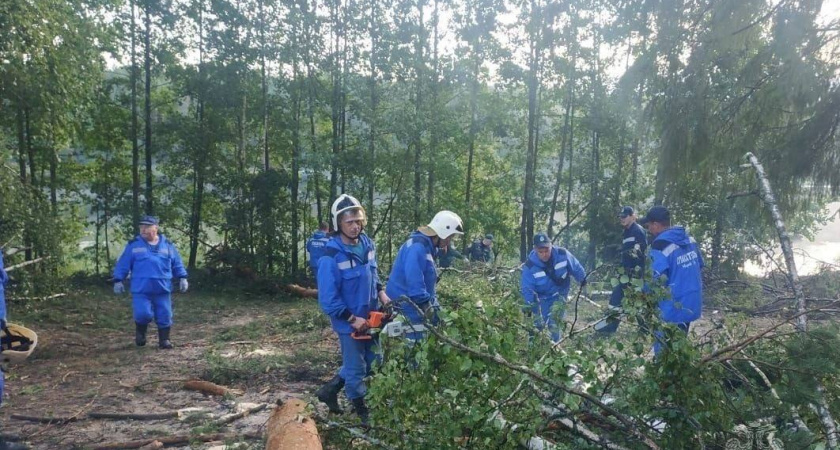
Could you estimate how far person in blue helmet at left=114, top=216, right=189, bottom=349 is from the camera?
6.75 m

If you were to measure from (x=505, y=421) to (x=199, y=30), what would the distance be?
17.5 metres

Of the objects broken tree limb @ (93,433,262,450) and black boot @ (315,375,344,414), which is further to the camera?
black boot @ (315,375,344,414)

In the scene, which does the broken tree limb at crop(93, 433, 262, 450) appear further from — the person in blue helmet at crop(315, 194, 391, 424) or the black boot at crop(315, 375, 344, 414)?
the person in blue helmet at crop(315, 194, 391, 424)

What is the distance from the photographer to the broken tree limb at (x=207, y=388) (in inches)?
205

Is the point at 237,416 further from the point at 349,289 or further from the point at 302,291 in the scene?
the point at 302,291

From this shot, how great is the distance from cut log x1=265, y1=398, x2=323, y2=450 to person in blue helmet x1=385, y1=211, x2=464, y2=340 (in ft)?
3.93

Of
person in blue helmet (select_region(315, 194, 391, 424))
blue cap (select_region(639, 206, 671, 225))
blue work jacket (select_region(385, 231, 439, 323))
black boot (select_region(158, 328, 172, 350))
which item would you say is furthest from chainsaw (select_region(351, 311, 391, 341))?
black boot (select_region(158, 328, 172, 350))

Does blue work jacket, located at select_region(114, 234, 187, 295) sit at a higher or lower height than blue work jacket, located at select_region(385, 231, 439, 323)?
lower

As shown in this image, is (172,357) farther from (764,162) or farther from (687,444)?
(764,162)

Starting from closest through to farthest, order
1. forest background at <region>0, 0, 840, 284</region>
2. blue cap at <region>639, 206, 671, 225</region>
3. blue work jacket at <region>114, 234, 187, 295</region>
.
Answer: blue cap at <region>639, 206, 671, 225</region>, blue work jacket at <region>114, 234, 187, 295</region>, forest background at <region>0, 0, 840, 284</region>

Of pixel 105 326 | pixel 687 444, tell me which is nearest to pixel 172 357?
pixel 105 326

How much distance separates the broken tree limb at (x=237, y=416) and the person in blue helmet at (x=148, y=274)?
272cm

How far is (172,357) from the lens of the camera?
22.1 feet

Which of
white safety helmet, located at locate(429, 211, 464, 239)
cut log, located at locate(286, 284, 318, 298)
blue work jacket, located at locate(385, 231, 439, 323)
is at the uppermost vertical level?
white safety helmet, located at locate(429, 211, 464, 239)
